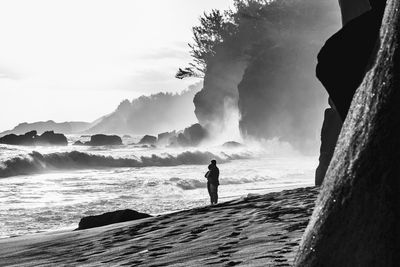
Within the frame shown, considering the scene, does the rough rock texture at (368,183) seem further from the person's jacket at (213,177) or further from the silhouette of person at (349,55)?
the person's jacket at (213,177)

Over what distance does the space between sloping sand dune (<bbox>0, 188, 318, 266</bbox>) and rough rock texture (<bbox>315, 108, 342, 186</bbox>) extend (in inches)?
191

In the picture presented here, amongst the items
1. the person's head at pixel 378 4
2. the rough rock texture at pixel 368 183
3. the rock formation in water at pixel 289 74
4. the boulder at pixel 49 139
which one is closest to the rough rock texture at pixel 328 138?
the person's head at pixel 378 4

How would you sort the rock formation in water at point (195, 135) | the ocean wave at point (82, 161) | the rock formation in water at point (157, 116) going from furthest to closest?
the rock formation in water at point (157, 116)
the rock formation in water at point (195, 135)
the ocean wave at point (82, 161)

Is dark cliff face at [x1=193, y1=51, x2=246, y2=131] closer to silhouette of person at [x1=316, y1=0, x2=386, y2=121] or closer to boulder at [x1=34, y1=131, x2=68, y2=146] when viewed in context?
boulder at [x1=34, y1=131, x2=68, y2=146]

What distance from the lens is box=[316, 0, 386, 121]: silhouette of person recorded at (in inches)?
137

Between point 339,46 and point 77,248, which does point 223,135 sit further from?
point 339,46

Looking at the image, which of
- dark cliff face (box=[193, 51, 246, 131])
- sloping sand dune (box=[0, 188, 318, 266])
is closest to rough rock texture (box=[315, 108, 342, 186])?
sloping sand dune (box=[0, 188, 318, 266])

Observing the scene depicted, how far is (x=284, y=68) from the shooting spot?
54.0 metres

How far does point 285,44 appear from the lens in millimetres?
54688

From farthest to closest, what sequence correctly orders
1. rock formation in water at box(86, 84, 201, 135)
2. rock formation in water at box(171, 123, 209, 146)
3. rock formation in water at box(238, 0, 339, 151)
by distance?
rock formation in water at box(86, 84, 201, 135) < rock formation in water at box(171, 123, 209, 146) < rock formation in water at box(238, 0, 339, 151)

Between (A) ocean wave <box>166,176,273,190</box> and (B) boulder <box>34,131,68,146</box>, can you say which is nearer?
(A) ocean wave <box>166,176,273,190</box>

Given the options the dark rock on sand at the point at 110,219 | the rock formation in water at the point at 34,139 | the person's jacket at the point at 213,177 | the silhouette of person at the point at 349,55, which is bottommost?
the dark rock on sand at the point at 110,219

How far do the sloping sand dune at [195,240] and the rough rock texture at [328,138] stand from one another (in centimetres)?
485

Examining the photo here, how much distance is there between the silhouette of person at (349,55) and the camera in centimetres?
347
